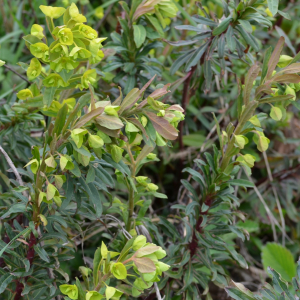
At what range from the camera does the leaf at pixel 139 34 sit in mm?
1385

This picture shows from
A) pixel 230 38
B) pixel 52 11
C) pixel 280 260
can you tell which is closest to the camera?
pixel 52 11

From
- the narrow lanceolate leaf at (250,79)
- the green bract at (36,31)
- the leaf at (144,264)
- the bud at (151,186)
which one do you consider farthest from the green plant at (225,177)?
the green bract at (36,31)

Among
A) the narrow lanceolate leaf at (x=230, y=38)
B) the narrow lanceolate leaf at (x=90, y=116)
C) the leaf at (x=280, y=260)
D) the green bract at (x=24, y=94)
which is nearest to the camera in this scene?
the narrow lanceolate leaf at (x=90, y=116)

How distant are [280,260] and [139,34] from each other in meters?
1.26

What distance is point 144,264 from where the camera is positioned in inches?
34.3

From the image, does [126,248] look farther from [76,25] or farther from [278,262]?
[278,262]

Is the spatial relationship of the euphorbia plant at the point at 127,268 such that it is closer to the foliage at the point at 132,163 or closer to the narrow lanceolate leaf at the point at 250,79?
the foliage at the point at 132,163

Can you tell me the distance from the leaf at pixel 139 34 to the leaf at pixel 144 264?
828 mm

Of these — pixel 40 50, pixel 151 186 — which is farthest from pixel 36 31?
pixel 151 186

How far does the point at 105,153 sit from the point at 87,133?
12cm

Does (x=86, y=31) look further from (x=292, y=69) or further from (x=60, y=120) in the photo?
(x=292, y=69)

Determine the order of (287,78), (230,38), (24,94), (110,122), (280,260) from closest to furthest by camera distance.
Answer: (110,122) → (287,78) → (24,94) → (230,38) → (280,260)

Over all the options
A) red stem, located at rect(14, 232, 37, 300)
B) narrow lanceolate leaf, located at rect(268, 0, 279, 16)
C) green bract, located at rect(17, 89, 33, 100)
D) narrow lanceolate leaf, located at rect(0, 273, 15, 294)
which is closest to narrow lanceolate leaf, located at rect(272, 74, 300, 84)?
narrow lanceolate leaf, located at rect(268, 0, 279, 16)

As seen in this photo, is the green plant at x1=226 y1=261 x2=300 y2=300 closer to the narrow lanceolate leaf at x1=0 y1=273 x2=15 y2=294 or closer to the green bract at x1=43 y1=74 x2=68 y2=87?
the narrow lanceolate leaf at x1=0 y1=273 x2=15 y2=294
